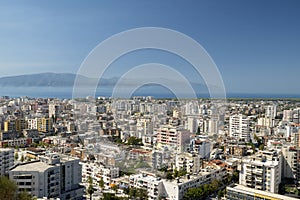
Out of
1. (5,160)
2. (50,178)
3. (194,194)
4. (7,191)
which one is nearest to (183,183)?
(194,194)

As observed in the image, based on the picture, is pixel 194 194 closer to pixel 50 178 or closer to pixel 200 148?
Result: pixel 50 178

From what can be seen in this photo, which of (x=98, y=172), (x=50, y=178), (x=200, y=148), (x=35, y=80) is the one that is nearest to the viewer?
(x=50, y=178)

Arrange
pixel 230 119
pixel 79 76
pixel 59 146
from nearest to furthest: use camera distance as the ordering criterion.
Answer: pixel 79 76 → pixel 59 146 → pixel 230 119

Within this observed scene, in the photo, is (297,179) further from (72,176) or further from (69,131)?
(69,131)

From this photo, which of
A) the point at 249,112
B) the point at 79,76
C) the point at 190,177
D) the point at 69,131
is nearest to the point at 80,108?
the point at 69,131

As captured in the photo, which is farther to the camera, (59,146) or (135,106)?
(135,106)
